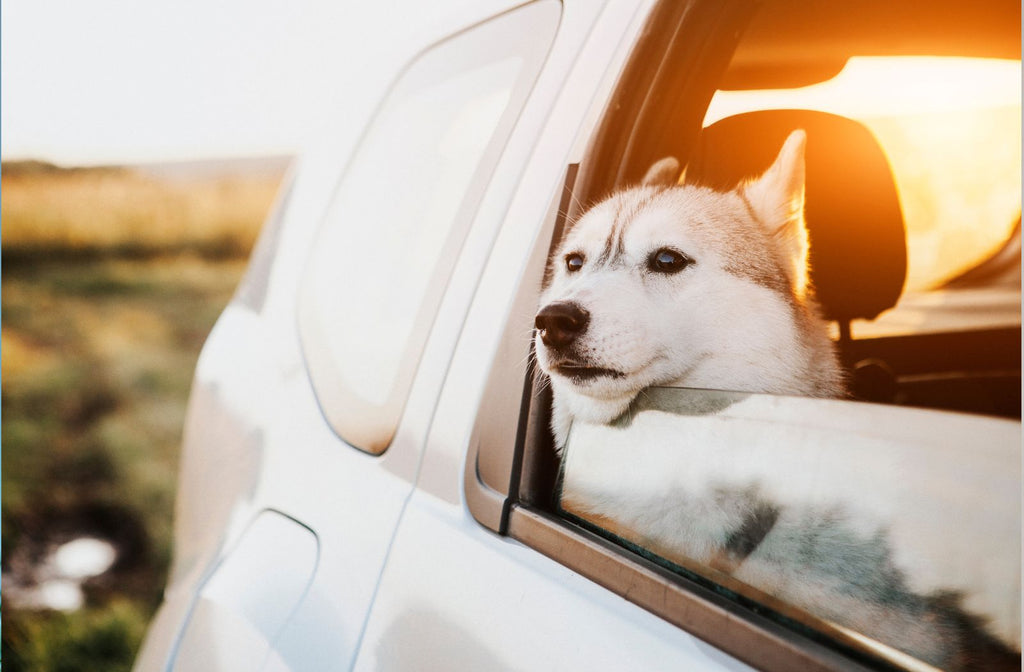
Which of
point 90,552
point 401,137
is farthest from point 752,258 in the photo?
point 90,552

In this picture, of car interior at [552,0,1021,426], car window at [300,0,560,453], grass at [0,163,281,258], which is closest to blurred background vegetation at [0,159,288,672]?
grass at [0,163,281,258]

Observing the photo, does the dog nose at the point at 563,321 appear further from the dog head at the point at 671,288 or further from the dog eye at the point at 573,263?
the dog eye at the point at 573,263

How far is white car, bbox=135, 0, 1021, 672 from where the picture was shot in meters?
0.90

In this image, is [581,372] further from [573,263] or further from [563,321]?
[573,263]

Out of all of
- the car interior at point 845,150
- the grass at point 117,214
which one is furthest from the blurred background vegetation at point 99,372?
the car interior at point 845,150

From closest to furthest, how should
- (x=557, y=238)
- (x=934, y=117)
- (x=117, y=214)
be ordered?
(x=934, y=117) → (x=557, y=238) → (x=117, y=214)

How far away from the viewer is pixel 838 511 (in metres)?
0.94

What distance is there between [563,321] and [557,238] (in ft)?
0.69

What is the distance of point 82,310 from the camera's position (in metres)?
11.2

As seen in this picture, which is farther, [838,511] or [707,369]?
[707,369]

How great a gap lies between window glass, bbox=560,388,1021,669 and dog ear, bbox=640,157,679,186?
36 centimetres

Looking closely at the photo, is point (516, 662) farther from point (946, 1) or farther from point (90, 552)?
point (90, 552)

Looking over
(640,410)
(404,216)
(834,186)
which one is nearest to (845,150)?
(834,186)

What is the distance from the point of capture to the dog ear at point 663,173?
138cm
